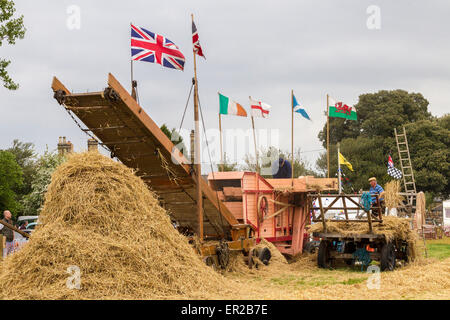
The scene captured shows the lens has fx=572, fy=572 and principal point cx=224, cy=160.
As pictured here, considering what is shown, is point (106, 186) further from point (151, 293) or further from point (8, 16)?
point (8, 16)

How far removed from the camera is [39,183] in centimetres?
3406

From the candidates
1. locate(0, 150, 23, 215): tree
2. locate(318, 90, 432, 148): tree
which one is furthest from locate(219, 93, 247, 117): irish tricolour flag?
locate(318, 90, 432, 148): tree

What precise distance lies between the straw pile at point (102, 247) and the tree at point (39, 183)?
24.4 metres

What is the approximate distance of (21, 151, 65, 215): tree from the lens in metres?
33.4

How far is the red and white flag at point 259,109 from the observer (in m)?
16.4

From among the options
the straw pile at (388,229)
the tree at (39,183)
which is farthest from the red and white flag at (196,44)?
the tree at (39,183)

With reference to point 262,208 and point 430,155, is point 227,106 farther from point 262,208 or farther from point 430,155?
point 430,155

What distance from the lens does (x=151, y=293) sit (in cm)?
766

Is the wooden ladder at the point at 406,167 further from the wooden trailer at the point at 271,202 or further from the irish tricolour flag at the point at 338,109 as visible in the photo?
the wooden trailer at the point at 271,202

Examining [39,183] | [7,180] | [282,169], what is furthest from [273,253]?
[39,183]

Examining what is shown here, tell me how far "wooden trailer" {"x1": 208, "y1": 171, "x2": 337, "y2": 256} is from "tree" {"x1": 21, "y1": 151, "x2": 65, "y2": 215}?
20397 mm

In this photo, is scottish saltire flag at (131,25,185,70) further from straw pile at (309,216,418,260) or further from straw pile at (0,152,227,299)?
straw pile at (309,216,418,260)

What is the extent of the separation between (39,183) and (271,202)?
76.9 ft
